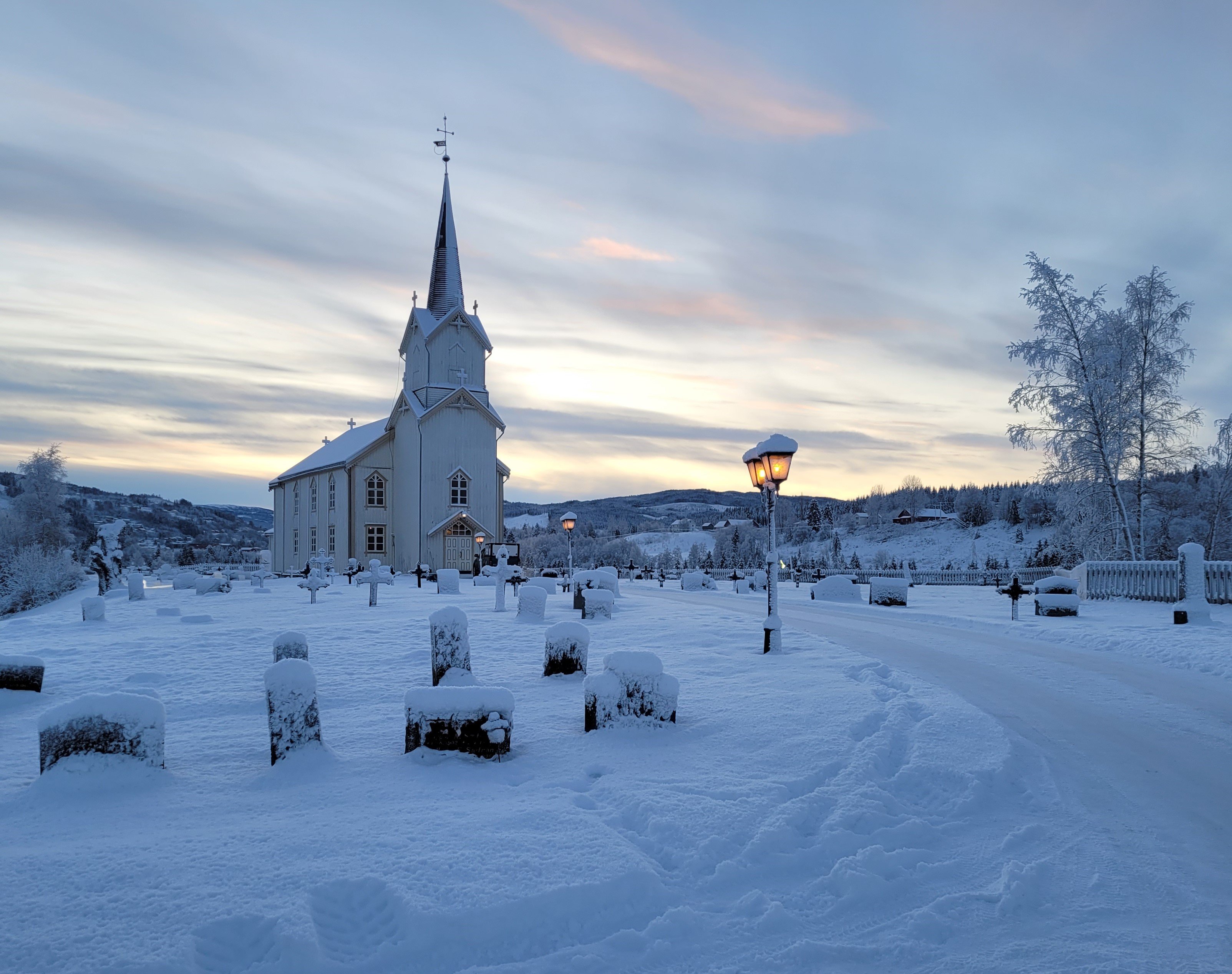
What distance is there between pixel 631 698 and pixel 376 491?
42.1 meters

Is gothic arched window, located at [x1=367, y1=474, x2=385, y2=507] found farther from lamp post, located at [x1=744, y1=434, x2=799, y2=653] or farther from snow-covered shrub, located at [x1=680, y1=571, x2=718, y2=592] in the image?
lamp post, located at [x1=744, y1=434, x2=799, y2=653]

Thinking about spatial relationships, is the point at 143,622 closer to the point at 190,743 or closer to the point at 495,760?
the point at 190,743

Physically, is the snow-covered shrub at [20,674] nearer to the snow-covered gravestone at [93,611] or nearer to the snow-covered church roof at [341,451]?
the snow-covered gravestone at [93,611]

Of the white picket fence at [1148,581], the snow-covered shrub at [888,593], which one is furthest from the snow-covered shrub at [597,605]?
the white picket fence at [1148,581]

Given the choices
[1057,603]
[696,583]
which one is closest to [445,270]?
[696,583]

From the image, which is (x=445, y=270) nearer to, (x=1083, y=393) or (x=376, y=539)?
(x=376, y=539)

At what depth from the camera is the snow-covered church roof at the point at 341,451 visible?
47.4 m

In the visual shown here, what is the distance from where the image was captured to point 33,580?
110 feet

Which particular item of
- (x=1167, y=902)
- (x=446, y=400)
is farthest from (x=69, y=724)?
(x=446, y=400)

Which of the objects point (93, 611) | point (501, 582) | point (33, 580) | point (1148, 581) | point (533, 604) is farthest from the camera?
point (33, 580)

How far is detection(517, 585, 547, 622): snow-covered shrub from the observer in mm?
17281

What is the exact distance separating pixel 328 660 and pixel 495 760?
6.07m

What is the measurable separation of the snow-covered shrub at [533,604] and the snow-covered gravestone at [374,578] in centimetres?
664

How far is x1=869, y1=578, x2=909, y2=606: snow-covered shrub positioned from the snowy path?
9.08m
